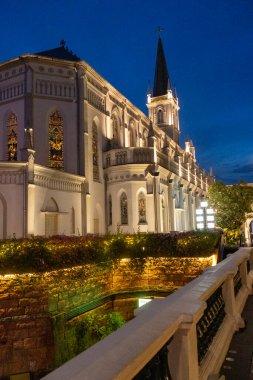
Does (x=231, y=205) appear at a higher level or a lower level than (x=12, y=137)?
lower

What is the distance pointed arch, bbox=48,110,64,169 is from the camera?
85.7 feet

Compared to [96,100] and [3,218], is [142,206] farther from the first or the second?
[3,218]

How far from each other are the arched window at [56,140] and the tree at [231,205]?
16.9m

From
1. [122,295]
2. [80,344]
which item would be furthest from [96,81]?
[80,344]

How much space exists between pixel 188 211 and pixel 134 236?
2483cm

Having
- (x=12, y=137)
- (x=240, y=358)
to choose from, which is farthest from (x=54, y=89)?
(x=240, y=358)

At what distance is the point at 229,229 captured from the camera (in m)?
34.5

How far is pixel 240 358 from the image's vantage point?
15.8 feet

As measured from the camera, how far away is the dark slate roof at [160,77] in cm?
6012

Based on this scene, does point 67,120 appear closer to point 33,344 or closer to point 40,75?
point 40,75

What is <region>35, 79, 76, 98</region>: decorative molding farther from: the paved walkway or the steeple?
the steeple

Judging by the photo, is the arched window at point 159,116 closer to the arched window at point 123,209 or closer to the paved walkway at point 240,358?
the arched window at point 123,209

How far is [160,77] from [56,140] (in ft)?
129

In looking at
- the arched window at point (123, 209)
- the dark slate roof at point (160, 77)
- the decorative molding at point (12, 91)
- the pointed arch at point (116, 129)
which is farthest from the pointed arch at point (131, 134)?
the dark slate roof at point (160, 77)
